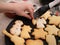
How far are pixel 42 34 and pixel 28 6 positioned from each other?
130 millimetres

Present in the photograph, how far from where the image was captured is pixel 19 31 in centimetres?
64

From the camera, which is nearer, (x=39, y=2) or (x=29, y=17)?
(x=29, y=17)

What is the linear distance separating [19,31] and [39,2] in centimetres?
28

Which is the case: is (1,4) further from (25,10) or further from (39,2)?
(39,2)

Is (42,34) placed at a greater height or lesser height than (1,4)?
lesser

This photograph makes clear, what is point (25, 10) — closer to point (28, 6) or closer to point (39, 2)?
point (28, 6)

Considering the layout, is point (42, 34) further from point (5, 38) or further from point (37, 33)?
point (5, 38)

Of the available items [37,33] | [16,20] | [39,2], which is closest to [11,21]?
[16,20]

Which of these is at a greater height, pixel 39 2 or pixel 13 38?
pixel 39 2

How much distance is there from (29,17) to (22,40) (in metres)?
0.12

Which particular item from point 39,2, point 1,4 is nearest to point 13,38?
point 1,4

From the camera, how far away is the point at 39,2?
34.0 inches

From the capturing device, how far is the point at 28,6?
2.21 feet

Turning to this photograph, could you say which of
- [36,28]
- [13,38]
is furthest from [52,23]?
[13,38]
